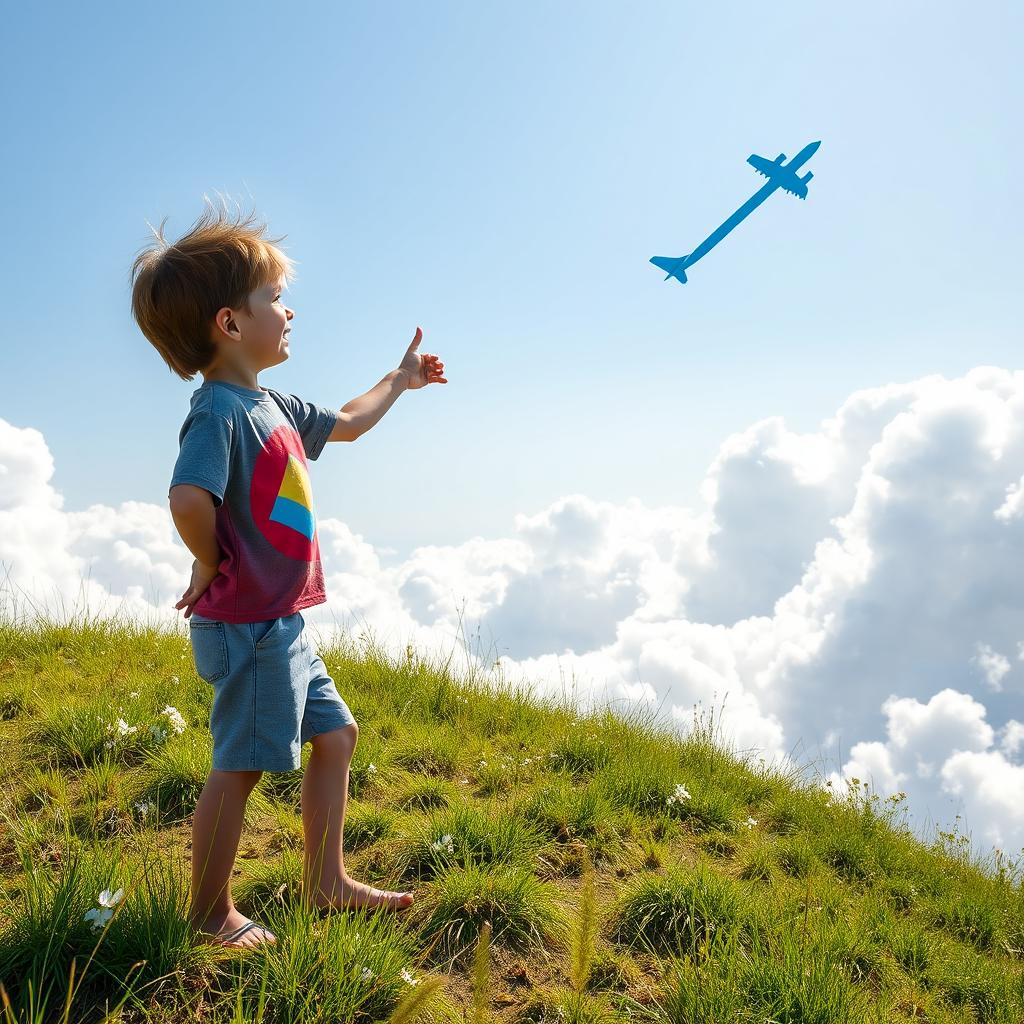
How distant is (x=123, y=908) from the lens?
2561 millimetres

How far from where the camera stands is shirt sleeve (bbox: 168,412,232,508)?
8.91 feet

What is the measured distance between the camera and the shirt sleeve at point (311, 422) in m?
3.48

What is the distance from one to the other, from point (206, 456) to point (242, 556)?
14.8 inches

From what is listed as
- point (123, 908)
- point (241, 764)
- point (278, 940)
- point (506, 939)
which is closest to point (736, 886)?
point (506, 939)

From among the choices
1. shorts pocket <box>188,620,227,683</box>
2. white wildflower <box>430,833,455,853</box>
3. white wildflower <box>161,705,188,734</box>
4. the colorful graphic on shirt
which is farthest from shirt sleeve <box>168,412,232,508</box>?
white wildflower <box>161,705,188,734</box>

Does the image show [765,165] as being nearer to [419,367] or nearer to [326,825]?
[419,367]

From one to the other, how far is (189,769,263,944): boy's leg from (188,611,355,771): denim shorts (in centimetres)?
8

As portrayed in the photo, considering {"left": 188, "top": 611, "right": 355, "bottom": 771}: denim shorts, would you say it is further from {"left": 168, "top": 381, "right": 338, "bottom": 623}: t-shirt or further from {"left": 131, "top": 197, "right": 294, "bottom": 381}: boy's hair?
{"left": 131, "top": 197, "right": 294, "bottom": 381}: boy's hair

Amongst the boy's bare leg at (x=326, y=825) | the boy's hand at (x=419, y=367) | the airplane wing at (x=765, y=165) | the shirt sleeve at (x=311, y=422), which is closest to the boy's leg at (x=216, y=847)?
the boy's bare leg at (x=326, y=825)

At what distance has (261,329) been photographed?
3.10m

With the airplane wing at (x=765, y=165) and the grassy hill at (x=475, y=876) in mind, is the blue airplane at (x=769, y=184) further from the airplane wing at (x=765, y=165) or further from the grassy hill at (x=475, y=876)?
the grassy hill at (x=475, y=876)

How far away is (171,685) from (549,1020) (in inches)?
157

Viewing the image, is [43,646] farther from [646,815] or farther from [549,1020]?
[549,1020]

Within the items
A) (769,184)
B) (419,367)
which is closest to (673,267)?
(769,184)
